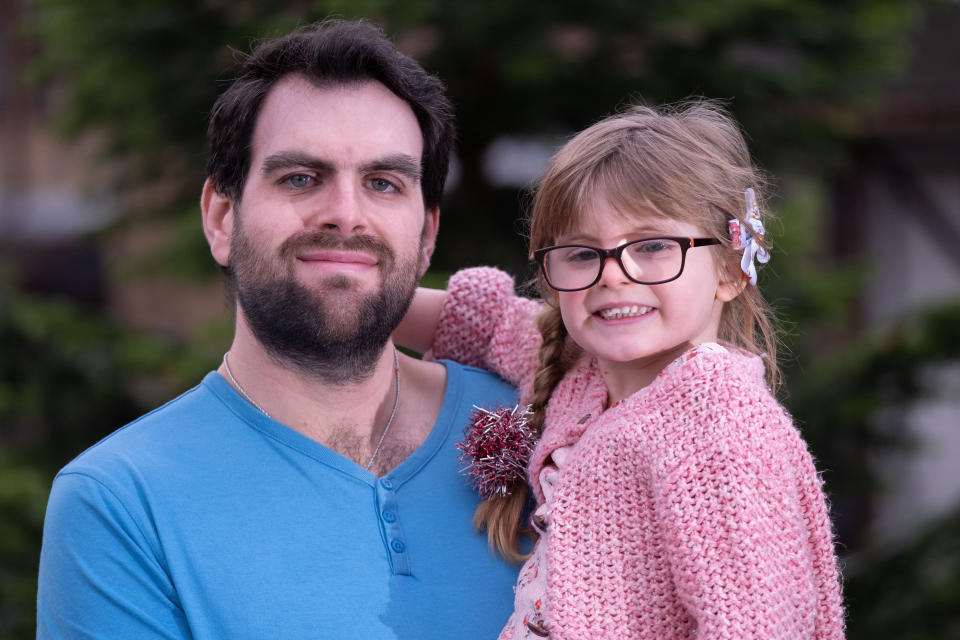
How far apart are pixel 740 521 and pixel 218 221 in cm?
127

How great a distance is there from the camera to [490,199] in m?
4.99

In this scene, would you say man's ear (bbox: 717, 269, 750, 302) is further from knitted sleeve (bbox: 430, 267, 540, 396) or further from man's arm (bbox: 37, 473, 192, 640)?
man's arm (bbox: 37, 473, 192, 640)

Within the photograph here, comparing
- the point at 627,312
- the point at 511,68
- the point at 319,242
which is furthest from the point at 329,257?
the point at 511,68

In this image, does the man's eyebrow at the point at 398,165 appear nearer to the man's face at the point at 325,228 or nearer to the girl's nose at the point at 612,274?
the man's face at the point at 325,228

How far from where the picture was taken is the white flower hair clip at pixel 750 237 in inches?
77.2

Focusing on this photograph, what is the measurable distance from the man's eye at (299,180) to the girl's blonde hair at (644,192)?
449mm

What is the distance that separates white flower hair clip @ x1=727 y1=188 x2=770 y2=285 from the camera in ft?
6.44

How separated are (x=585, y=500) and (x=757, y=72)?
342cm

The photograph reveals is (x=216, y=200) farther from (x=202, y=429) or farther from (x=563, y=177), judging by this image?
(x=563, y=177)

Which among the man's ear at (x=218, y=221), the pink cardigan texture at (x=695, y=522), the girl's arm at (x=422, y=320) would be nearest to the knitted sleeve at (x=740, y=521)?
the pink cardigan texture at (x=695, y=522)

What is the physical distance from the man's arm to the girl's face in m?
0.86

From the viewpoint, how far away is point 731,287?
2004 mm

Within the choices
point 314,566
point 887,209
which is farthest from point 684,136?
point 887,209

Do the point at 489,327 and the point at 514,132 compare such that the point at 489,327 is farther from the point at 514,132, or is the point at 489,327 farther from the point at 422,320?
the point at 514,132
